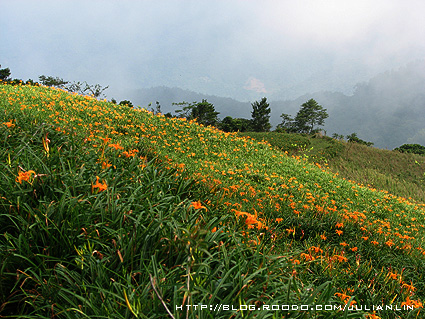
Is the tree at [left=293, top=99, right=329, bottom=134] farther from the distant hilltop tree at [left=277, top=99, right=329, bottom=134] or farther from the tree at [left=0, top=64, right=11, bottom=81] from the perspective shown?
the tree at [left=0, top=64, right=11, bottom=81]

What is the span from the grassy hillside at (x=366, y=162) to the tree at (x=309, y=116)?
192ft

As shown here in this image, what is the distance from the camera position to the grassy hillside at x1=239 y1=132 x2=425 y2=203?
14.6 meters

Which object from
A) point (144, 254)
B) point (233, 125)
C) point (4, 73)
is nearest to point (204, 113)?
point (233, 125)

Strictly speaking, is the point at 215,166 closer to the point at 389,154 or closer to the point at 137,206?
the point at 137,206

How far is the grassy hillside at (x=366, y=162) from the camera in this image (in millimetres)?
14602

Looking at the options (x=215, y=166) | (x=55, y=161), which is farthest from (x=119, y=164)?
(x=215, y=166)

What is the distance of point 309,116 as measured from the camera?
254 ft

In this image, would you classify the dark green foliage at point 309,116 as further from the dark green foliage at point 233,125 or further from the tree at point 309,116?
the dark green foliage at point 233,125

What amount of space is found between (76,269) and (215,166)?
6262 millimetres

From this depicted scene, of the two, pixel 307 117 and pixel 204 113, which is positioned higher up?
pixel 307 117

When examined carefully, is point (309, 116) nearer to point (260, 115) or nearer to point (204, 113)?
point (260, 115)

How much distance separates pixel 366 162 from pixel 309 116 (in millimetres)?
63392

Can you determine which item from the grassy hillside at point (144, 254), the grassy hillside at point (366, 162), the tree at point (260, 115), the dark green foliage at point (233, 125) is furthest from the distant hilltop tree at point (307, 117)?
the grassy hillside at point (144, 254)

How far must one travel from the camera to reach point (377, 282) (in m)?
2.99
